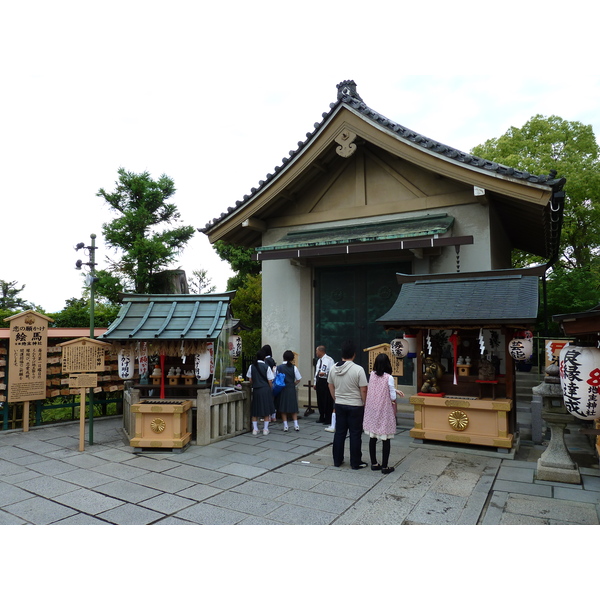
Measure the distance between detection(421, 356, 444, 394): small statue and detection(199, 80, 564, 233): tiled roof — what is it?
154 inches

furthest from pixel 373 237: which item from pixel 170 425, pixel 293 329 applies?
pixel 170 425

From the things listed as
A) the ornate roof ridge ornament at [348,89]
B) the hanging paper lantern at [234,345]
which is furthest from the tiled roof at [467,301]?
the ornate roof ridge ornament at [348,89]

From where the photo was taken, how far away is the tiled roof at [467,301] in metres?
6.70

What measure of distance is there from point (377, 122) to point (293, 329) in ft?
18.0

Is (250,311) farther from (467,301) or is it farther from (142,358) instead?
(467,301)

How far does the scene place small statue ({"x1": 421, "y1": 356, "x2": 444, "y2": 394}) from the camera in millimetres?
7684

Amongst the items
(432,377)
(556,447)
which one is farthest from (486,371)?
(556,447)

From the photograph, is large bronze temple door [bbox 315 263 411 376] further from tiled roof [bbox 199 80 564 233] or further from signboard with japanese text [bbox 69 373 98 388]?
signboard with japanese text [bbox 69 373 98 388]

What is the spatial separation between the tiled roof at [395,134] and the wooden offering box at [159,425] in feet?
18.7

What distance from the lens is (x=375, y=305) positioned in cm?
1066

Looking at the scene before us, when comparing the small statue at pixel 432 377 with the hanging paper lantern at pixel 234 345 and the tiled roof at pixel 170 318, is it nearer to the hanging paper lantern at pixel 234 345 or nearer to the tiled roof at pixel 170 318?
the tiled roof at pixel 170 318

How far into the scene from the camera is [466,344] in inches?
317

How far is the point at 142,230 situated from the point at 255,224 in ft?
31.8

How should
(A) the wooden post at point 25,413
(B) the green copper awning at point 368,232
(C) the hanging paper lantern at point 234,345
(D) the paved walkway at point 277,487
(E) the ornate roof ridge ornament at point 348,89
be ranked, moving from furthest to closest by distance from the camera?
(E) the ornate roof ridge ornament at point 348,89 → (C) the hanging paper lantern at point 234,345 → (B) the green copper awning at point 368,232 → (A) the wooden post at point 25,413 → (D) the paved walkway at point 277,487
